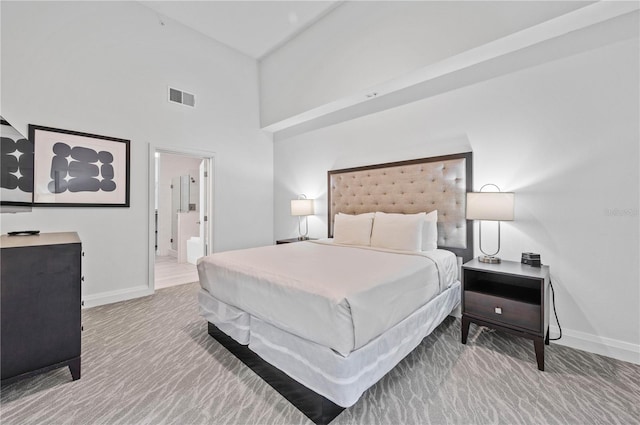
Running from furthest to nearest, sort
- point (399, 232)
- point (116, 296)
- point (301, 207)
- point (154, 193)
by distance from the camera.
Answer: point (301, 207) → point (154, 193) → point (116, 296) → point (399, 232)

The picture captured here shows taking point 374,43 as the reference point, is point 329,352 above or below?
below

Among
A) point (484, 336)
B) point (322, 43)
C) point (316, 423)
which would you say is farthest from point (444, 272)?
point (322, 43)

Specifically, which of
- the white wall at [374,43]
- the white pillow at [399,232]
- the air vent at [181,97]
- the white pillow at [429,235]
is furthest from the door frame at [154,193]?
the white pillow at [429,235]

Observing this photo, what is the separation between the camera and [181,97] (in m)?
4.15

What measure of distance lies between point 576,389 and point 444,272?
42.7 inches

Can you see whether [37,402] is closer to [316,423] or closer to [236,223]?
[316,423]

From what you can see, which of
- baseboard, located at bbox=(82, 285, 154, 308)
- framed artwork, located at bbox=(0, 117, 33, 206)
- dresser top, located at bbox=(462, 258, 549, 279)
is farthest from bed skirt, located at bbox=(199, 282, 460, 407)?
baseboard, located at bbox=(82, 285, 154, 308)

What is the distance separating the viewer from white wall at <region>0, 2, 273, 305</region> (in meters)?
2.99

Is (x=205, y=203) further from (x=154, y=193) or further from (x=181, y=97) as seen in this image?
(x=181, y=97)

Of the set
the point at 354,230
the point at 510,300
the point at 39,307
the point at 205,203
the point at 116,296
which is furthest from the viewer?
the point at 205,203

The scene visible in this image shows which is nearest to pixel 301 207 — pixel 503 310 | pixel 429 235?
pixel 429 235

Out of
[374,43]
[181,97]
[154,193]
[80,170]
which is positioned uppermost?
[374,43]

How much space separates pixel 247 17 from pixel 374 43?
6.64 ft

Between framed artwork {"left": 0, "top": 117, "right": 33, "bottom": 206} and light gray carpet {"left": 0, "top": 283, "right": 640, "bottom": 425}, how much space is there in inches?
53.6
